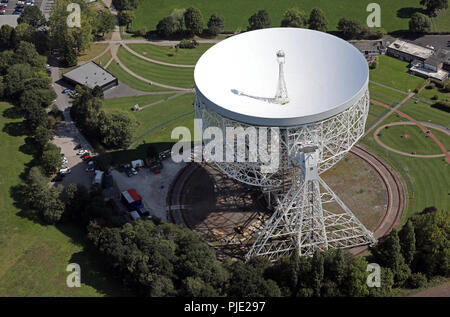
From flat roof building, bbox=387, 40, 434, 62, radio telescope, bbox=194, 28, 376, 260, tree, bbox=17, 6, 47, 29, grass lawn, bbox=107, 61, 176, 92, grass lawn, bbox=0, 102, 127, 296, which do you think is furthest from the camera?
tree, bbox=17, 6, 47, 29

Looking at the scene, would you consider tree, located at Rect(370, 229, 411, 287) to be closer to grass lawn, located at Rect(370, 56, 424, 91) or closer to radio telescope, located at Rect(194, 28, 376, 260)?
radio telescope, located at Rect(194, 28, 376, 260)

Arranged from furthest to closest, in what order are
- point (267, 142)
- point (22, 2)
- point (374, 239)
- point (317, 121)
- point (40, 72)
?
1. point (22, 2)
2. point (40, 72)
3. point (374, 239)
4. point (267, 142)
5. point (317, 121)

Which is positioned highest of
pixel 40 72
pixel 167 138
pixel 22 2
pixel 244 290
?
pixel 22 2

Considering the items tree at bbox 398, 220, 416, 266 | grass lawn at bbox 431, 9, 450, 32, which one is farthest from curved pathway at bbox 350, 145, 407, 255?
grass lawn at bbox 431, 9, 450, 32

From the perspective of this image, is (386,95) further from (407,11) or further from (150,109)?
(150,109)

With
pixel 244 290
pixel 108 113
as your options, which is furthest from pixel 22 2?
pixel 244 290

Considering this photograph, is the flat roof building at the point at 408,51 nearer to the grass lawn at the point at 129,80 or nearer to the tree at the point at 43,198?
the grass lawn at the point at 129,80

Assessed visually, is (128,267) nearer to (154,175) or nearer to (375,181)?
(154,175)
